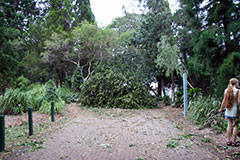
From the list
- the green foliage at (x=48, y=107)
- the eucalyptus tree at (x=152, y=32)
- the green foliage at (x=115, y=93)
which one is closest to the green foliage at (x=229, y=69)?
the green foliage at (x=115, y=93)

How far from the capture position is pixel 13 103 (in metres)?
9.50

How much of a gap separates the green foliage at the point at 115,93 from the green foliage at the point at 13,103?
512cm

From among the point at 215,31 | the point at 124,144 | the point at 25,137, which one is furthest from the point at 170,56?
the point at 25,137

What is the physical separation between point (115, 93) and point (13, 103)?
6683 mm

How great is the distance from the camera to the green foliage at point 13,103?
930 centimetres

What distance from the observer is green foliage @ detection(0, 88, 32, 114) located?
930 centimetres

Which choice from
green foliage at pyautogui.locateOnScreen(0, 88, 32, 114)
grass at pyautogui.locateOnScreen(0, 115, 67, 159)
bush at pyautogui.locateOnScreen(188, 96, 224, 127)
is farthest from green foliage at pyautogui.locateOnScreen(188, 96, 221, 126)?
green foliage at pyautogui.locateOnScreen(0, 88, 32, 114)

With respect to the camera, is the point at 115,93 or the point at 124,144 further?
the point at 115,93

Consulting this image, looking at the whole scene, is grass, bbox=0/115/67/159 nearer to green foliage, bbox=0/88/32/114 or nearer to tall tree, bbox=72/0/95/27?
green foliage, bbox=0/88/32/114

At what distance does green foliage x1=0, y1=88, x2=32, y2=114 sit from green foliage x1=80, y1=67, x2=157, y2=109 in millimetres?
5118

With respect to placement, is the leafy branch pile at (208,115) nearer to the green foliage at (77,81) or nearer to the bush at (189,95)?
the bush at (189,95)

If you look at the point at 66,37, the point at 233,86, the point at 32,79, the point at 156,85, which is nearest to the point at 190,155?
the point at 233,86

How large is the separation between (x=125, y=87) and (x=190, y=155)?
983cm

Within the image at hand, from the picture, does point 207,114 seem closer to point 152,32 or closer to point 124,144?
point 124,144
